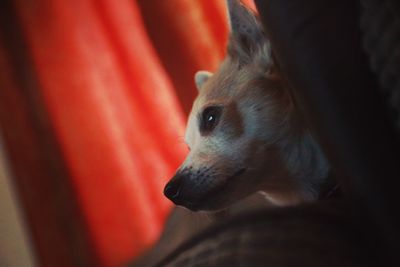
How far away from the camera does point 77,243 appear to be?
1604 mm

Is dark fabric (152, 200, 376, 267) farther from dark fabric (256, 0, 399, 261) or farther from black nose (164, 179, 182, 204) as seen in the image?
black nose (164, 179, 182, 204)

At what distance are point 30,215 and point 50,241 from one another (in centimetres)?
10

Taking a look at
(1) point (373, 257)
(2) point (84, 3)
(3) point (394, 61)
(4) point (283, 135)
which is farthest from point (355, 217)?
(2) point (84, 3)

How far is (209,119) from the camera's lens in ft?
3.09

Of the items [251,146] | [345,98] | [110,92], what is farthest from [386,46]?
[110,92]

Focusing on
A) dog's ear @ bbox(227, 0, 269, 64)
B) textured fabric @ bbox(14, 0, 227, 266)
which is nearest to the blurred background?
textured fabric @ bbox(14, 0, 227, 266)

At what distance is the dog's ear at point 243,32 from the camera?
90 cm

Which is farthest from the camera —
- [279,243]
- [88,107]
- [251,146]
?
[88,107]

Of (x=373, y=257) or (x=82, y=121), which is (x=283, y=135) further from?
(x=82, y=121)

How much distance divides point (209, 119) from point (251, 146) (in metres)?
0.10

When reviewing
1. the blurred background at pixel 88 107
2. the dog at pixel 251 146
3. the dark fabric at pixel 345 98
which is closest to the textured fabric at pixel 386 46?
the dark fabric at pixel 345 98

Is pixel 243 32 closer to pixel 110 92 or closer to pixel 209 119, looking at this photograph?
pixel 209 119

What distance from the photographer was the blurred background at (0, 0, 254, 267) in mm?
1544

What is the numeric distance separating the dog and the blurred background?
619mm
